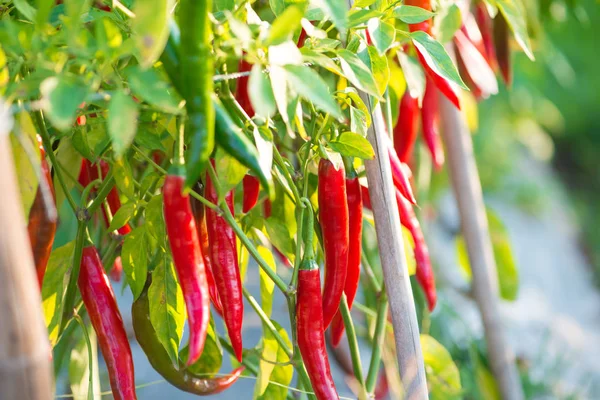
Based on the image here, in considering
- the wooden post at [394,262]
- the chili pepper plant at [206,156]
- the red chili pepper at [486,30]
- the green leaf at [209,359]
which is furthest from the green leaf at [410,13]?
the red chili pepper at [486,30]

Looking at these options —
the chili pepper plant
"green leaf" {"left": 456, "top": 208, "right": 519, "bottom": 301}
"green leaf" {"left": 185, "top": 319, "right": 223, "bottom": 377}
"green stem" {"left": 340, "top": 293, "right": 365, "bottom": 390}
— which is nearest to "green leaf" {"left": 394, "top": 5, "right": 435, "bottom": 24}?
the chili pepper plant

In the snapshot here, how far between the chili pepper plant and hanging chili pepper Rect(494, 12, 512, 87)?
0.20 meters

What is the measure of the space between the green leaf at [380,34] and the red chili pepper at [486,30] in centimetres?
59

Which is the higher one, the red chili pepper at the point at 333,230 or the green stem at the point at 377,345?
the red chili pepper at the point at 333,230

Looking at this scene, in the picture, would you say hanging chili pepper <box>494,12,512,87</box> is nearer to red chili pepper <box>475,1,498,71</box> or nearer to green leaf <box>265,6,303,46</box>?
red chili pepper <box>475,1,498,71</box>

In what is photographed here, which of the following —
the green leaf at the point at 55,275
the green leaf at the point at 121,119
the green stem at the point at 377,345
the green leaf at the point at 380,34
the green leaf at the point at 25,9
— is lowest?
the green stem at the point at 377,345

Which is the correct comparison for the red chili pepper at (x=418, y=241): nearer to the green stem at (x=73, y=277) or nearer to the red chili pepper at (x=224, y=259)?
the red chili pepper at (x=224, y=259)

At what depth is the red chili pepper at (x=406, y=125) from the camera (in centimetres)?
100

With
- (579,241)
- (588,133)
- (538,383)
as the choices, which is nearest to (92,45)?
(538,383)

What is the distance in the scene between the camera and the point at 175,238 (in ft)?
1.98

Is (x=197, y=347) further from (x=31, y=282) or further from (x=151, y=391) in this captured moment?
(x=151, y=391)

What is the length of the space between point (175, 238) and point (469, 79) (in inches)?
26.3

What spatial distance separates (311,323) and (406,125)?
40cm

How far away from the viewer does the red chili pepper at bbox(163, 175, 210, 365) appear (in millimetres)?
593
